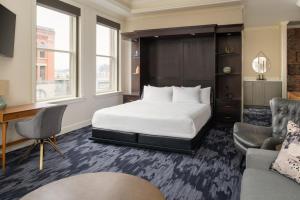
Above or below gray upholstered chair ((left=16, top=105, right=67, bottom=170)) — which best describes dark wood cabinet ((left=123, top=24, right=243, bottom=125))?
above

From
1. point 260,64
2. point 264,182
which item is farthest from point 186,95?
point 260,64

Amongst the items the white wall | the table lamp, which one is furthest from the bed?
the table lamp

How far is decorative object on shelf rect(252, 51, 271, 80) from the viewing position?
8477 mm

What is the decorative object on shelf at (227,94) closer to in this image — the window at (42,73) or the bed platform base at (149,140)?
the bed platform base at (149,140)

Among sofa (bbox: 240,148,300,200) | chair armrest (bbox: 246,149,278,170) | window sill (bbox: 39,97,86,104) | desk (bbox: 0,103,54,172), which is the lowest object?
sofa (bbox: 240,148,300,200)

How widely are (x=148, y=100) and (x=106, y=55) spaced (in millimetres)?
1805

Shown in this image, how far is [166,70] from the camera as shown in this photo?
21.5ft

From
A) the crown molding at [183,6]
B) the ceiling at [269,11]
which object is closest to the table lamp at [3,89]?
the crown molding at [183,6]

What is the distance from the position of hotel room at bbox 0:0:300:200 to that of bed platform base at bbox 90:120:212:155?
17mm

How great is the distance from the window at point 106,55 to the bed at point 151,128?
7.10 feet

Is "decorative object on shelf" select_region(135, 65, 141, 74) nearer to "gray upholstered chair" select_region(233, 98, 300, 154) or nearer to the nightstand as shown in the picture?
the nightstand

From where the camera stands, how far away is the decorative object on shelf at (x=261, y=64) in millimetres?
8477

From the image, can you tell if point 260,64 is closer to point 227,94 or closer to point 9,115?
point 227,94

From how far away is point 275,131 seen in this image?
2.72 m
